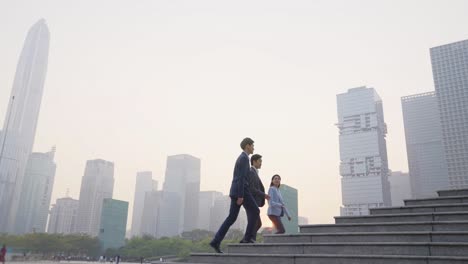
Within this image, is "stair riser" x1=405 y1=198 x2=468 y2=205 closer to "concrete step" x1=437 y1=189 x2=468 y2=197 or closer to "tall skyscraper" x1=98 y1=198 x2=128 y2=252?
"concrete step" x1=437 y1=189 x2=468 y2=197

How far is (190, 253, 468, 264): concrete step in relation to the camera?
19.6 feet

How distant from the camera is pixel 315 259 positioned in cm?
695

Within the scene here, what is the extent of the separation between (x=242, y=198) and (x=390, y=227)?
305cm

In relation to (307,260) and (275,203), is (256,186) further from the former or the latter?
(307,260)

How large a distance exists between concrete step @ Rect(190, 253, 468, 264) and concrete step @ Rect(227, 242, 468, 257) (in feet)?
1.35

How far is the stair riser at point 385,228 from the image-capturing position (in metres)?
7.23

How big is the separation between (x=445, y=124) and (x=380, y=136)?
38.6m

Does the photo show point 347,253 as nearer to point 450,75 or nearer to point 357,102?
point 450,75

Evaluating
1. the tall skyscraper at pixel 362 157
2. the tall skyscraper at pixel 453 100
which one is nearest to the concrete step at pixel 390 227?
the tall skyscraper at pixel 453 100

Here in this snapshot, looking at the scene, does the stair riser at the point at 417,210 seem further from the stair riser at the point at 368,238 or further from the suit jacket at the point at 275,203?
the suit jacket at the point at 275,203

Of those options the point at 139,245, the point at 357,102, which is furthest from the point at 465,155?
the point at 139,245

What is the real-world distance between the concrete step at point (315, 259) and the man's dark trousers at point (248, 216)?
0.44 m

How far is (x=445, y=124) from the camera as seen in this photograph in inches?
6358

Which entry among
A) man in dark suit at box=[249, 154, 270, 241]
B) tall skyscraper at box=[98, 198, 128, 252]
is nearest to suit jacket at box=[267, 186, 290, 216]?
man in dark suit at box=[249, 154, 270, 241]
